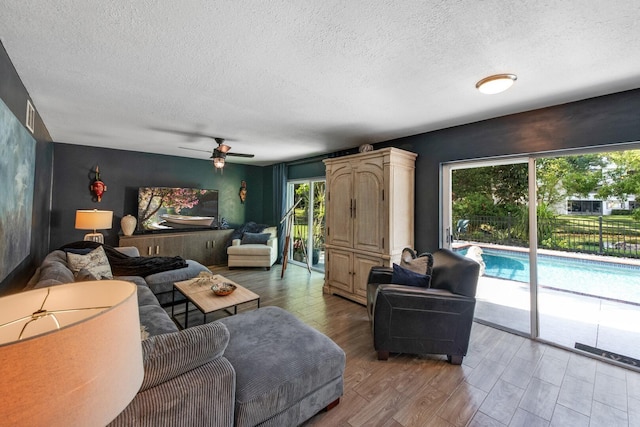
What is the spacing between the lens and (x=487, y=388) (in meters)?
1.99

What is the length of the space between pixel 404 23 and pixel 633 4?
3.69 ft

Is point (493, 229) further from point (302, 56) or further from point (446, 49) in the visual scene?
point (302, 56)

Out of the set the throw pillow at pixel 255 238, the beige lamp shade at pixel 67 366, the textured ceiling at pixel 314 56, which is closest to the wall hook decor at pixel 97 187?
the textured ceiling at pixel 314 56

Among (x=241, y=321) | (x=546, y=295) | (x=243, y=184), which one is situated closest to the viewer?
(x=241, y=321)

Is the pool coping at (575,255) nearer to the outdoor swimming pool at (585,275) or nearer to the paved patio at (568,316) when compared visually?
the outdoor swimming pool at (585,275)

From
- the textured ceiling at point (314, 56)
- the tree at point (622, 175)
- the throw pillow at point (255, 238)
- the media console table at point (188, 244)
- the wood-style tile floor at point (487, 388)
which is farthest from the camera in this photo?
the throw pillow at point (255, 238)

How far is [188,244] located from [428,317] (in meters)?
4.76

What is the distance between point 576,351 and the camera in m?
2.46

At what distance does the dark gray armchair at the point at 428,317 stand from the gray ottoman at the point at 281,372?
0.68 metres

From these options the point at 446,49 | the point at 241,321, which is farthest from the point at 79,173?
the point at 446,49

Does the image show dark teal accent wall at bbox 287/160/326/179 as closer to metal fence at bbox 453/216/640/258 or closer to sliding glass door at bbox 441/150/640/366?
sliding glass door at bbox 441/150/640/366

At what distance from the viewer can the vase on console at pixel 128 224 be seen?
4.73m

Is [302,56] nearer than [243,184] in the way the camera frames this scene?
Yes

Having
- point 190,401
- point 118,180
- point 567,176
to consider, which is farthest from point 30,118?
point 567,176
